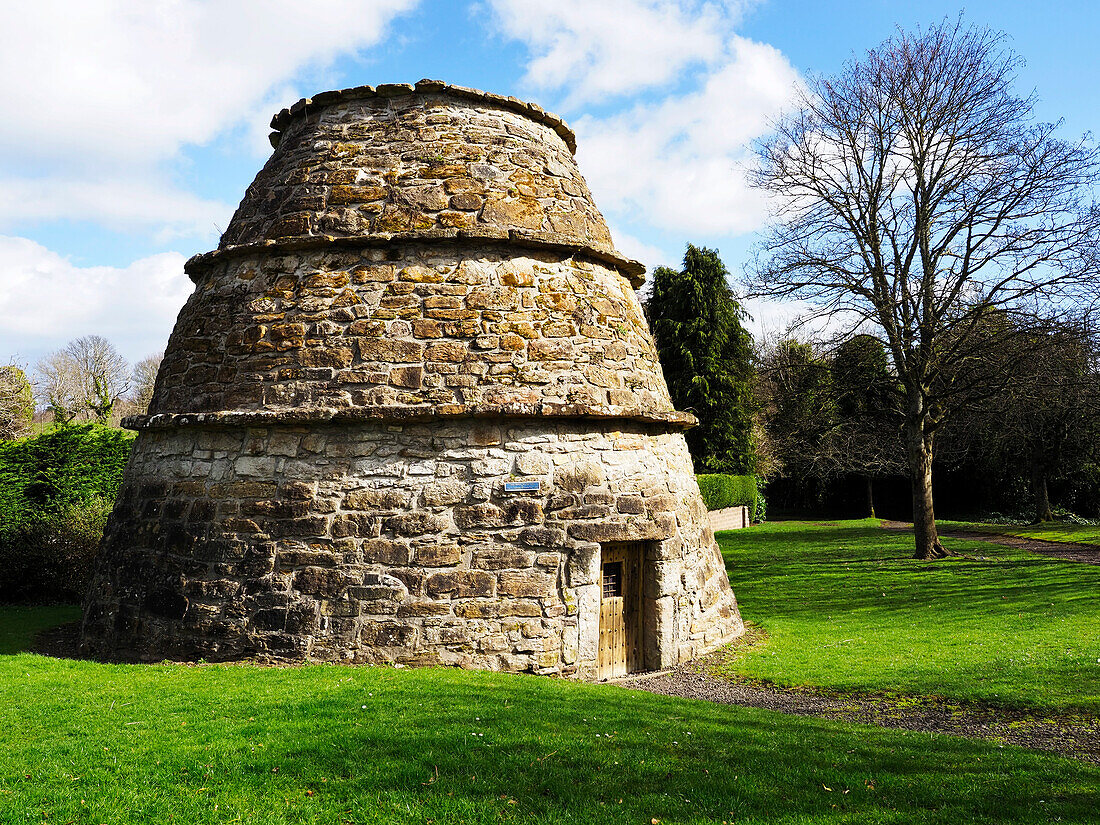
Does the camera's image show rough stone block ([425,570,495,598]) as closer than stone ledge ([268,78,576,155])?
Yes

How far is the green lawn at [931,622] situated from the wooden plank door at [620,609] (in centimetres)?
142

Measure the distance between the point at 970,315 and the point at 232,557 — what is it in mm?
16988

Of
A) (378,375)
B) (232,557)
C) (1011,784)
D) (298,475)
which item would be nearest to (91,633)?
(232,557)

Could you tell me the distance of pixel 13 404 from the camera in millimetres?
23859

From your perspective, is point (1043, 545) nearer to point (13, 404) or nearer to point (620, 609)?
point (620, 609)

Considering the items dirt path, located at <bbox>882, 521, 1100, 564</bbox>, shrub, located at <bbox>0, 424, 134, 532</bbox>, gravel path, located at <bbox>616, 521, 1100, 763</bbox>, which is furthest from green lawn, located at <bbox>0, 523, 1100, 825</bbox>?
dirt path, located at <bbox>882, 521, 1100, 564</bbox>

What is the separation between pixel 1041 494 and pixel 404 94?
28703 millimetres

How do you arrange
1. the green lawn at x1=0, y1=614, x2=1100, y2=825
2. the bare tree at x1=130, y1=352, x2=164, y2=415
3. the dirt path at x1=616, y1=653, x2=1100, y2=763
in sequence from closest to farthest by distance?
the green lawn at x1=0, y1=614, x2=1100, y2=825, the dirt path at x1=616, y1=653, x2=1100, y2=763, the bare tree at x1=130, y1=352, x2=164, y2=415

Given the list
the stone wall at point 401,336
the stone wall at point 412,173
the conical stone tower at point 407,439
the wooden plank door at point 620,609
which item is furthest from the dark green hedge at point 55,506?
the wooden plank door at point 620,609

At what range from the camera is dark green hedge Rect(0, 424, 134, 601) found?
1359 cm

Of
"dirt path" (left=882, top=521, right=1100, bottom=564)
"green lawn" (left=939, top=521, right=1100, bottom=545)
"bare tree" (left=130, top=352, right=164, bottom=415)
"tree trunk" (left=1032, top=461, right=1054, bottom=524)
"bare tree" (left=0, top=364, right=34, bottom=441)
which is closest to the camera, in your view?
"dirt path" (left=882, top=521, right=1100, bottom=564)

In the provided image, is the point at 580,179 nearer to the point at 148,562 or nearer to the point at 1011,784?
the point at 148,562

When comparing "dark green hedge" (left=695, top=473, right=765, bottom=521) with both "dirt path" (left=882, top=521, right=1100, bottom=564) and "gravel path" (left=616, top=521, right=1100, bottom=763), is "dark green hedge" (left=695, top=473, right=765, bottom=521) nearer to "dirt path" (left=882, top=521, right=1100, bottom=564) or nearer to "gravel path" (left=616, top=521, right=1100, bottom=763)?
"dirt path" (left=882, top=521, right=1100, bottom=564)

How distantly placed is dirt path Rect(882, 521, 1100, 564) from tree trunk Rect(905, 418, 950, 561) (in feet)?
9.92
